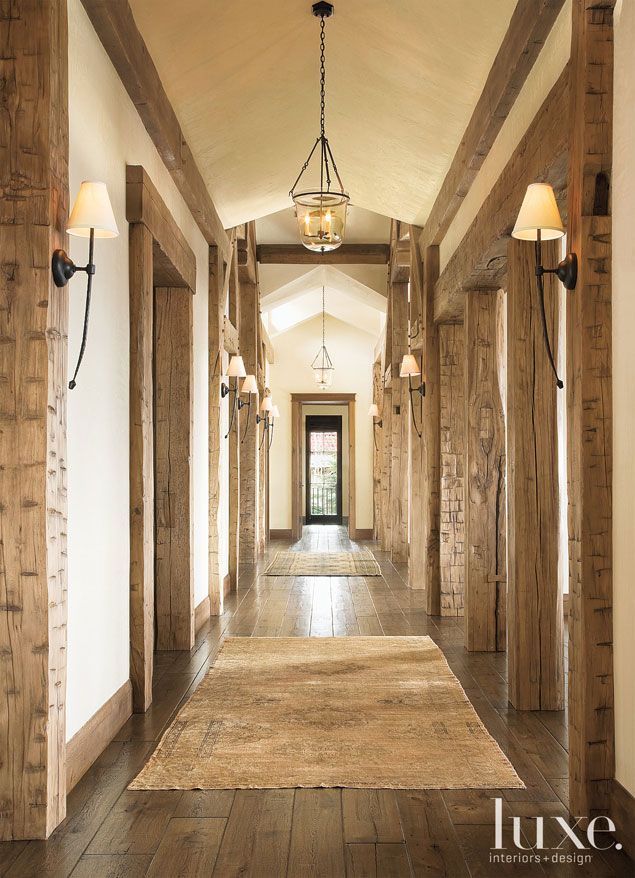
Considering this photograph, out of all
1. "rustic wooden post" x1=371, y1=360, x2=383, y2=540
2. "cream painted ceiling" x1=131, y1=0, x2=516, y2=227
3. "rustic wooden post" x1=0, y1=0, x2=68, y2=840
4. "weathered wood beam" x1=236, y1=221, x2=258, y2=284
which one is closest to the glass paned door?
"rustic wooden post" x1=371, y1=360, x2=383, y2=540

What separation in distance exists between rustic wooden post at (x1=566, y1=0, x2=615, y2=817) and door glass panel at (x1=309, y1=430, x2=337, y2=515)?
17.1 m

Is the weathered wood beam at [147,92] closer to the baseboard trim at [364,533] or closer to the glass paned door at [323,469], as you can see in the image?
the baseboard trim at [364,533]

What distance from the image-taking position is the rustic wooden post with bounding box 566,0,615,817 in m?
2.79

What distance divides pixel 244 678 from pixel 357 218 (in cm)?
727

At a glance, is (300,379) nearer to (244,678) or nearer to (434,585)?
(434,585)

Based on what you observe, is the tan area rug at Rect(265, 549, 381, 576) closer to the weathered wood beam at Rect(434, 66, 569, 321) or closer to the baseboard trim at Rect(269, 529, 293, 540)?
the baseboard trim at Rect(269, 529, 293, 540)

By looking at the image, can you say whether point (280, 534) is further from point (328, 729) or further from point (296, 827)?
point (296, 827)

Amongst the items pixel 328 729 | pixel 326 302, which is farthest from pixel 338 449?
pixel 328 729

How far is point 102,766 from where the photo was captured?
11.2 feet

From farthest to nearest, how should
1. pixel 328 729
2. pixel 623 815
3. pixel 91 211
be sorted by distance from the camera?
pixel 328 729, pixel 91 211, pixel 623 815

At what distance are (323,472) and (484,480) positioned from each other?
48.4 ft

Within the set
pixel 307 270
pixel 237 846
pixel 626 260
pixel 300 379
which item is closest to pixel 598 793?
pixel 237 846

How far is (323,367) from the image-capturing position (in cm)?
1488

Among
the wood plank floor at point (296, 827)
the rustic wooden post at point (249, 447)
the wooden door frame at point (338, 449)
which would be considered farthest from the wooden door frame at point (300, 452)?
the wood plank floor at point (296, 827)
